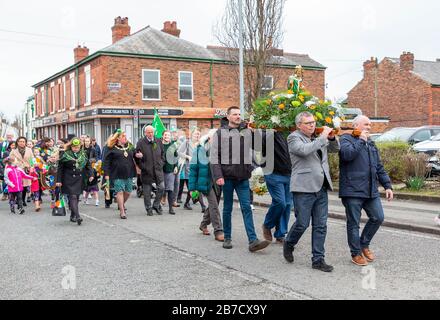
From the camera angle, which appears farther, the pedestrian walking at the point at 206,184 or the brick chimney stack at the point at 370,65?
the brick chimney stack at the point at 370,65

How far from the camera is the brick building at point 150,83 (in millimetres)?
29516

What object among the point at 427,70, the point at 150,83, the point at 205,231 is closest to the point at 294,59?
the point at 150,83

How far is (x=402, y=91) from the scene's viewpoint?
41000 millimetres

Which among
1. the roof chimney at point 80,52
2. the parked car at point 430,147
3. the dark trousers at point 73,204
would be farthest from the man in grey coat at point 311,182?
the roof chimney at point 80,52

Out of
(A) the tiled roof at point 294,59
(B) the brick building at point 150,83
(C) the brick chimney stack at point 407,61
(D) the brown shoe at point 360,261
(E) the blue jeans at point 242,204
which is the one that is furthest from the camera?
(C) the brick chimney stack at point 407,61

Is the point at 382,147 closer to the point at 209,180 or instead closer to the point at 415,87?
the point at 209,180

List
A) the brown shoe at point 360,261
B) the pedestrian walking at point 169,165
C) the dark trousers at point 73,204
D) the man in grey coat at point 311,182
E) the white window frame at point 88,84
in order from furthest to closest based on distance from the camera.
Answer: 1. the white window frame at point 88,84
2. the pedestrian walking at point 169,165
3. the dark trousers at point 73,204
4. the brown shoe at point 360,261
5. the man in grey coat at point 311,182

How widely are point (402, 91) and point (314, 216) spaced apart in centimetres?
3732

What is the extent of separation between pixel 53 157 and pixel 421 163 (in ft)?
32.1

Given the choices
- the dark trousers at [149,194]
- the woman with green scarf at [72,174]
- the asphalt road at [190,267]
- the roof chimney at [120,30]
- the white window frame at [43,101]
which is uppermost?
the roof chimney at [120,30]

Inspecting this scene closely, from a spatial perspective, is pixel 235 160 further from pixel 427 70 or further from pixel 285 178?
pixel 427 70

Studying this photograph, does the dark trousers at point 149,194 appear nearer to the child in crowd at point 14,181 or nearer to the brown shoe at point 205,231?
the brown shoe at point 205,231

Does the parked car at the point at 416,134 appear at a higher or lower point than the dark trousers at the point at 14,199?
higher

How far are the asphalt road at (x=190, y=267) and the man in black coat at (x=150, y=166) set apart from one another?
2.00m
